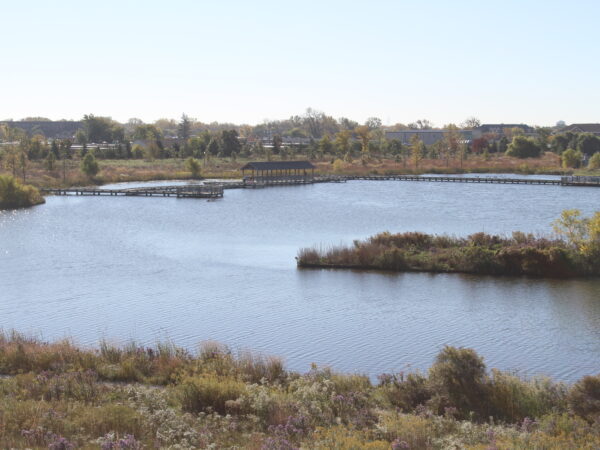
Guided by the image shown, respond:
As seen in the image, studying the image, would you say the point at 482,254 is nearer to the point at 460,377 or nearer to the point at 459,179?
the point at 460,377

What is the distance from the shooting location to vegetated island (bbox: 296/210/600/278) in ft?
103

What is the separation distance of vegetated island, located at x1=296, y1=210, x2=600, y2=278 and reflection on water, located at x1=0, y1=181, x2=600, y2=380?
3.11 feet

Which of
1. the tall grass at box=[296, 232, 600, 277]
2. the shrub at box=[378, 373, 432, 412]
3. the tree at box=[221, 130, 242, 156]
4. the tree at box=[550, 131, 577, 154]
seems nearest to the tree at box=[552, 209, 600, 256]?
the tall grass at box=[296, 232, 600, 277]

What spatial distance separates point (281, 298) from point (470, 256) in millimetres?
9198

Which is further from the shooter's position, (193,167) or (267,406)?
(193,167)

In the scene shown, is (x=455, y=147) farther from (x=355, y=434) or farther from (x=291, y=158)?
(x=355, y=434)

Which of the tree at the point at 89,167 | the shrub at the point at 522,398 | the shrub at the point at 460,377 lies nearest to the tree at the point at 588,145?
the tree at the point at 89,167

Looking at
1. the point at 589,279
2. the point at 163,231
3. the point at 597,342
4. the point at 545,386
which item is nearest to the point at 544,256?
the point at 589,279

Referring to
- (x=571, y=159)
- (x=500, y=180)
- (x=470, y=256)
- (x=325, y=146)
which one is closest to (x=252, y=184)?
(x=500, y=180)

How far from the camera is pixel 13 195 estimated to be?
219ft

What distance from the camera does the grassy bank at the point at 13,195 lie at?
66.1 metres

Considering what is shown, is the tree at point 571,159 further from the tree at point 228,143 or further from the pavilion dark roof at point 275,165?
the tree at point 228,143

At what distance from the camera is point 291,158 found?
12300 cm

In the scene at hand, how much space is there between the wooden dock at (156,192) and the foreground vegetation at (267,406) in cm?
Result: 5896
